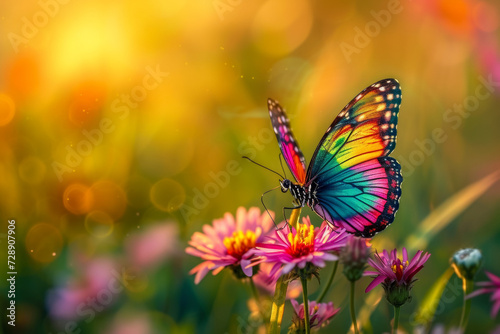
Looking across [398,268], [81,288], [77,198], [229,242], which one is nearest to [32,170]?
[77,198]

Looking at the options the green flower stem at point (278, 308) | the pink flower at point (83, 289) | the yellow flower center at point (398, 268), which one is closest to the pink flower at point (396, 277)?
the yellow flower center at point (398, 268)

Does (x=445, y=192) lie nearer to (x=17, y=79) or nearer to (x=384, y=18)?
(x=384, y=18)

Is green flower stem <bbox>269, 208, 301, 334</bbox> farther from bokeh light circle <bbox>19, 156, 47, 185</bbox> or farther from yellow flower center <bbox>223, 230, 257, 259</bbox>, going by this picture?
bokeh light circle <bbox>19, 156, 47, 185</bbox>

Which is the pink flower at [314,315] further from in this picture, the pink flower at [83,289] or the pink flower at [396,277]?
the pink flower at [83,289]

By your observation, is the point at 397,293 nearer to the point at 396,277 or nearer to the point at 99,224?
the point at 396,277

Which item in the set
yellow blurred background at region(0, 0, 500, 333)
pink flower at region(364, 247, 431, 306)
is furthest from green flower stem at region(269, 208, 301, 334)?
yellow blurred background at region(0, 0, 500, 333)

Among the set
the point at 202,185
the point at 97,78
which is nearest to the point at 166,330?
the point at 202,185
